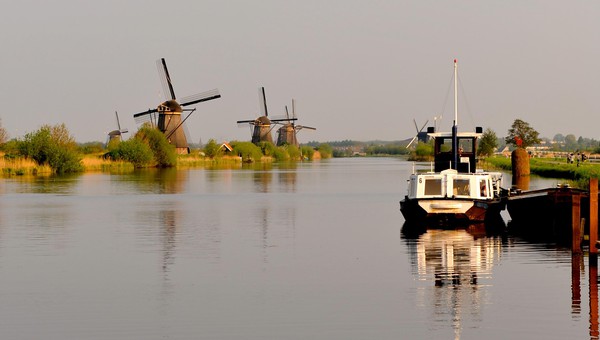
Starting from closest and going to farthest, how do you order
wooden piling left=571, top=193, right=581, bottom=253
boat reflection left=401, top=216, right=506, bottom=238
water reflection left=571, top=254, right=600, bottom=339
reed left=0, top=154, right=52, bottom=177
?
water reflection left=571, top=254, right=600, bottom=339
wooden piling left=571, top=193, right=581, bottom=253
boat reflection left=401, top=216, right=506, bottom=238
reed left=0, top=154, right=52, bottom=177

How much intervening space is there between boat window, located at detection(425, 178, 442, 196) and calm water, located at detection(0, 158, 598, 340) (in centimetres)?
226

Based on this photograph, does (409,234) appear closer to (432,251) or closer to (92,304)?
(432,251)

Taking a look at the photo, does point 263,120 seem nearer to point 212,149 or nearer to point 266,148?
point 266,148

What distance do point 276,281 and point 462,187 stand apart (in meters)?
17.2

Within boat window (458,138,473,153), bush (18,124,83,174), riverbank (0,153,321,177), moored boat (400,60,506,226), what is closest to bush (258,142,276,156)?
riverbank (0,153,321,177)

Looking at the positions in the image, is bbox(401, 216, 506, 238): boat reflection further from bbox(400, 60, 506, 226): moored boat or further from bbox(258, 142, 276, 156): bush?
bbox(258, 142, 276, 156): bush

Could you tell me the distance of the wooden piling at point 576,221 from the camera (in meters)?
27.1

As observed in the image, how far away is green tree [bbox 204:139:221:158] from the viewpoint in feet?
510

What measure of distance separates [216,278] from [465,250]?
33.3ft

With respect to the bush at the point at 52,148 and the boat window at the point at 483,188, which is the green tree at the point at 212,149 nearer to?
the bush at the point at 52,148

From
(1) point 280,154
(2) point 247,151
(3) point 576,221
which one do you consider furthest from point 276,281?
(1) point 280,154

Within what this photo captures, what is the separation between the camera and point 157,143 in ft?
409

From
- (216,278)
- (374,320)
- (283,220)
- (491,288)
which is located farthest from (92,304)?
(283,220)

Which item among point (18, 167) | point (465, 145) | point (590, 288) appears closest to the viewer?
point (590, 288)
